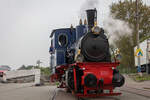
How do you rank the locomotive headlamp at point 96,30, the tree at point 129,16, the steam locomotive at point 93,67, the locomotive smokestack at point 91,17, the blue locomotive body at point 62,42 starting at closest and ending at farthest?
the steam locomotive at point 93,67 < the locomotive headlamp at point 96,30 < the locomotive smokestack at point 91,17 < the blue locomotive body at point 62,42 < the tree at point 129,16

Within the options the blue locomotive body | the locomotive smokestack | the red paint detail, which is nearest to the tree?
the blue locomotive body

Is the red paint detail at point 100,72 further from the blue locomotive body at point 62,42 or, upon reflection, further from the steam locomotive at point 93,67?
the blue locomotive body at point 62,42

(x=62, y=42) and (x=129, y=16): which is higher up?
(x=129, y=16)

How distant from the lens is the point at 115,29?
61.1 feet

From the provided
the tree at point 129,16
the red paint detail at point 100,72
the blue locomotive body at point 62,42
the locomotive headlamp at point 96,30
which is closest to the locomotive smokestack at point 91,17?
the locomotive headlamp at point 96,30

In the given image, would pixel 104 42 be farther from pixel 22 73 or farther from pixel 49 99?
pixel 22 73

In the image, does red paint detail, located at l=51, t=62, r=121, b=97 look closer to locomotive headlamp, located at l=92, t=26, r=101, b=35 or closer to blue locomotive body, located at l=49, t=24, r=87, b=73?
locomotive headlamp, located at l=92, t=26, r=101, b=35

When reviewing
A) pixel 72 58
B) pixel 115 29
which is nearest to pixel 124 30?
pixel 115 29

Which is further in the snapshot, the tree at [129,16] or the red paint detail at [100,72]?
the tree at [129,16]

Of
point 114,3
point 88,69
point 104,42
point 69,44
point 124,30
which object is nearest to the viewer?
point 88,69

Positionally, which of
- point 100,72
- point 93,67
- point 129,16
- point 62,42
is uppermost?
point 129,16

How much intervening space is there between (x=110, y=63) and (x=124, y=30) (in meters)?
12.3

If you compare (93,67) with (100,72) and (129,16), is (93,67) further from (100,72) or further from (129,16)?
(129,16)

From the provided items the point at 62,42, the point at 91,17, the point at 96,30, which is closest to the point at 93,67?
the point at 96,30
